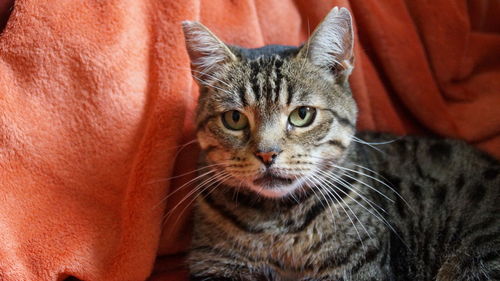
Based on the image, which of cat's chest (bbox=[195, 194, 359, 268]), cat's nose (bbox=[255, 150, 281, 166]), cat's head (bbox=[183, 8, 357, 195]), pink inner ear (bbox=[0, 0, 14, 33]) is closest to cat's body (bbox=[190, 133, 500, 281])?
cat's chest (bbox=[195, 194, 359, 268])

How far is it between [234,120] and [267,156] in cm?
19

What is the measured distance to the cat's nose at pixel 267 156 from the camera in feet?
3.93

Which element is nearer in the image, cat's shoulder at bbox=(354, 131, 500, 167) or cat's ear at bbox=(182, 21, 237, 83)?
cat's ear at bbox=(182, 21, 237, 83)

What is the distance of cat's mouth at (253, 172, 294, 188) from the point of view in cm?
124

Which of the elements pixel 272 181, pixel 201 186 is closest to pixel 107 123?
pixel 201 186

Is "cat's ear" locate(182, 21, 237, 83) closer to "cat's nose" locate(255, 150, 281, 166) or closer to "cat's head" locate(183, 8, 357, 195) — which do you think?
"cat's head" locate(183, 8, 357, 195)

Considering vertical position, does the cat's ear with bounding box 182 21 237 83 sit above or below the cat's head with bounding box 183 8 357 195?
above

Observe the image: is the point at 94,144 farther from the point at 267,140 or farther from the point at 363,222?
the point at 363,222

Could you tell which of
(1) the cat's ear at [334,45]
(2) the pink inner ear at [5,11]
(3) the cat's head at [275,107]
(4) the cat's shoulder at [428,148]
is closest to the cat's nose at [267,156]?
(3) the cat's head at [275,107]

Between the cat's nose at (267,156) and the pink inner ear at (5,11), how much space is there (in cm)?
92

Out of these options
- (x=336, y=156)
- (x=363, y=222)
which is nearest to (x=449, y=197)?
(x=363, y=222)

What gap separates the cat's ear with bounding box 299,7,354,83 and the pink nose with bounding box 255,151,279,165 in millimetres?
339

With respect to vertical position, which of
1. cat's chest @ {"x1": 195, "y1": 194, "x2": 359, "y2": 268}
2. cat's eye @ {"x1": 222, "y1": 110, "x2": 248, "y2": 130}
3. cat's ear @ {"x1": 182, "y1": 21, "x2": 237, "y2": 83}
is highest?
cat's ear @ {"x1": 182, "y1": 21, "x2": 237, "y2": 83}

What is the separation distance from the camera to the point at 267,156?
1.20 m
